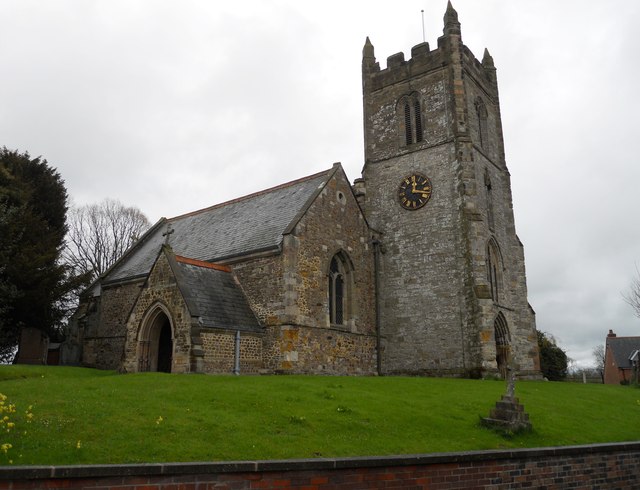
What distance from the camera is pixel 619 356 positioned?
2302 inches

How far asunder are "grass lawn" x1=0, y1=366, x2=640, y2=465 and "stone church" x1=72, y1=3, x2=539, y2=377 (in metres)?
4.34

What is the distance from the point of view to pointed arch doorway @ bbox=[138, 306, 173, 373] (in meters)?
20.6

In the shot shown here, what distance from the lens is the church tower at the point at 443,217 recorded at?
25.4 meters

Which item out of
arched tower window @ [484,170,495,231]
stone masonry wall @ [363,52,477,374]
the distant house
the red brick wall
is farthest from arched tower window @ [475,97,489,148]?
the distant house

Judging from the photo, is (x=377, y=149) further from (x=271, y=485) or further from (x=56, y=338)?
(x=271, y=485)

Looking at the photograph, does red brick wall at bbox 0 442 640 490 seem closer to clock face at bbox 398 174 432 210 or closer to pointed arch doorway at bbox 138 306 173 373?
pointed arch doorway at bbox 138 306 173 373

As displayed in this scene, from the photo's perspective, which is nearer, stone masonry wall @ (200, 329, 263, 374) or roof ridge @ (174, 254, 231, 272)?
stone masonry wall @ (200, 329, 263, 374)

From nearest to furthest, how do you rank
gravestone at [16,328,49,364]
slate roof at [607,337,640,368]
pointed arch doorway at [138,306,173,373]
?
pointed arch doorway at [138,306,173,373]
gravestone at [16,328,49,364]
slate roof at [607,337,640,368]

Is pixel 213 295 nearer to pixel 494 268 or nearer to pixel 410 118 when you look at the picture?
pixel 494 268

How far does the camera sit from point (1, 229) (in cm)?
2417

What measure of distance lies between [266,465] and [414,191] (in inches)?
875

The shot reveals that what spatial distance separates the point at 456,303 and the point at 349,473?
1821 centimetres

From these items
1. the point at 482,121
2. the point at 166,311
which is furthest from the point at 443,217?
the point at 166,311

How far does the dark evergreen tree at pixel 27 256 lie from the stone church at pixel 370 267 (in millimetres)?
2300
